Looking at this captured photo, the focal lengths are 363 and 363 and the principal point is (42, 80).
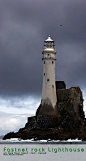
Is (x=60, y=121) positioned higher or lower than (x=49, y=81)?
lower

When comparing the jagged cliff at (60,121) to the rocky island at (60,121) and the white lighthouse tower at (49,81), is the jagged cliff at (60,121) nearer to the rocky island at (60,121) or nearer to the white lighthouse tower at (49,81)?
the rocky island at (60,121)

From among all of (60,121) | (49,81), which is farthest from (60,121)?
(49,81)

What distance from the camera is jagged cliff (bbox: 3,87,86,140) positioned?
10609 centimetres

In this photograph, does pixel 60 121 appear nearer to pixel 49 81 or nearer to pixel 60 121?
pixel 60 121

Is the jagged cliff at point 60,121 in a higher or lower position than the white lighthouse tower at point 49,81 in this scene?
lower

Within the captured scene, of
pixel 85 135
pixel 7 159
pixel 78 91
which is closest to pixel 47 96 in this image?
pixel 78 91

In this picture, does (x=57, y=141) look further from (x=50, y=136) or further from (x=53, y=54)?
(x=53, y=54)

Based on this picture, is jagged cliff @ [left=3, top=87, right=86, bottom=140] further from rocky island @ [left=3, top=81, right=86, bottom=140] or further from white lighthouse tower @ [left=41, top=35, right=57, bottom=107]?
white lighthouse tower @ [left=41, top=35, right=57, bottom=107]

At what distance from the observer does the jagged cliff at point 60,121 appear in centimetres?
10609

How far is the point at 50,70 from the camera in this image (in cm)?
11338

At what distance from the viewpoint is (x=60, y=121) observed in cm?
11056

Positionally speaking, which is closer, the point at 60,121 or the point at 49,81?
the point at 60,121

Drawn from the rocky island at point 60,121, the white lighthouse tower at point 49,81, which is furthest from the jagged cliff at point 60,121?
the white lighthouse tower at point 49,81

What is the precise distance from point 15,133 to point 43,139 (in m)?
10.9
